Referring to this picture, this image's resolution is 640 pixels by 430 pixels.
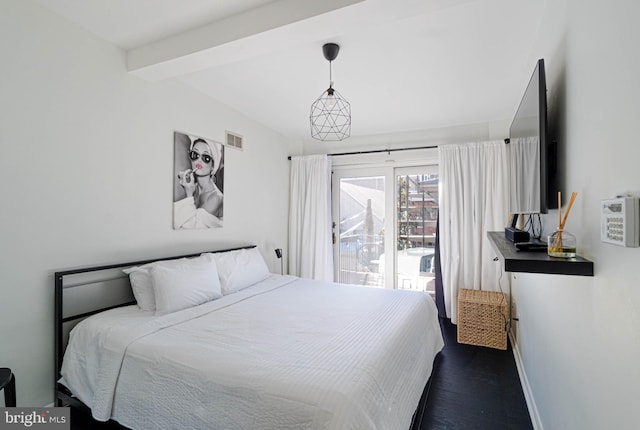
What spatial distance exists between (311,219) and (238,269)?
168cm

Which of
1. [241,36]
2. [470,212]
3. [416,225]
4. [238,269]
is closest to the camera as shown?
[241,36]

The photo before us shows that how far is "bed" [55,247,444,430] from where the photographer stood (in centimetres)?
127

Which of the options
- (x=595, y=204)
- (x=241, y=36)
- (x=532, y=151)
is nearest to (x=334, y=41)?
(x=241, y=36)

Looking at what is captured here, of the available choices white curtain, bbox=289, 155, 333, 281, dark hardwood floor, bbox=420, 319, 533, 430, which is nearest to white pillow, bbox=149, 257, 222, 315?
dark hardwood floor, bbox=420, 319, 533, 430

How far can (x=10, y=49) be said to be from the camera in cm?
175

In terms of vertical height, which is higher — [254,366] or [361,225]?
[361,225]

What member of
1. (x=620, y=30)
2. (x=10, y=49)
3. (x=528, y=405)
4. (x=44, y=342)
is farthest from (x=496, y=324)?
(x=10, y=49)

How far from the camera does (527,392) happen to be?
7.22 feet

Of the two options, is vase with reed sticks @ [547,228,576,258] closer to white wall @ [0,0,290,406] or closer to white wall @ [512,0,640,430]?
white wall @ [512,0,640,430]

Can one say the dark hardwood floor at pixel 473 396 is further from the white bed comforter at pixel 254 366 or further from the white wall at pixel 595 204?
the white wall at pixel 595 204

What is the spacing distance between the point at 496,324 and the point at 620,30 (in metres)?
2.86

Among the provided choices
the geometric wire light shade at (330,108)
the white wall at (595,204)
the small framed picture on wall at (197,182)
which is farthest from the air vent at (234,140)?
the white wall at (595,204)

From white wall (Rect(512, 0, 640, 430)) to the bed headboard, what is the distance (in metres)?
2.65

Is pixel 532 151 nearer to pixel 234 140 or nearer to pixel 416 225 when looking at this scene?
pixel 416 225
